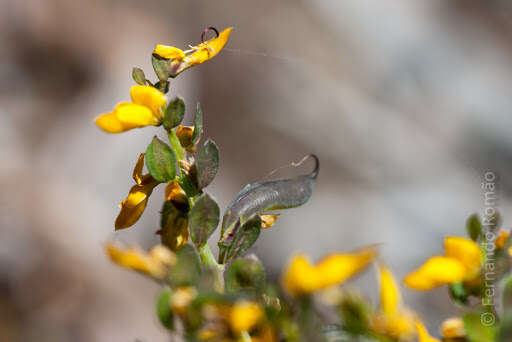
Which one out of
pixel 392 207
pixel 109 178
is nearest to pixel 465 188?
pixel 392 207

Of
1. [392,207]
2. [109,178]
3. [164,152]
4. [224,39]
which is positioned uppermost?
[392,207]

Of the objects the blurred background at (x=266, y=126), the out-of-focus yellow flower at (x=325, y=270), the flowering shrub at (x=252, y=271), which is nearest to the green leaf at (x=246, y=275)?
the flowering shrub at (x=252, y=271)

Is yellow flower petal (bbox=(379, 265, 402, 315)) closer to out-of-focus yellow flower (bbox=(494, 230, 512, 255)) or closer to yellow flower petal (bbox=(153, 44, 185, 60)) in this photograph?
out-of-focus yellow flower (bbox=(494, 230, 512, 255))

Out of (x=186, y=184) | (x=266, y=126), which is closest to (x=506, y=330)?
(x=186, y=184)

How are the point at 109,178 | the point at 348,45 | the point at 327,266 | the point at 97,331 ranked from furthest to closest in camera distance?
the point at 348,45 → the point at 109,178 → the point at 97,331 → the point at 327,266

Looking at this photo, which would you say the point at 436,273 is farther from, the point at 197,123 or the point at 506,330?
the point at 197,123

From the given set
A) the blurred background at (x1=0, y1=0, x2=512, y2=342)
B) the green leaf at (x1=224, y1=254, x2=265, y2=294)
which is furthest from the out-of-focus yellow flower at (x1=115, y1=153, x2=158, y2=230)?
the blurred background at (x1=0, y1=0, x2=512, y2=342)

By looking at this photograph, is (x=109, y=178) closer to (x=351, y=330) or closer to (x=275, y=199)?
(x=275, y=199)
